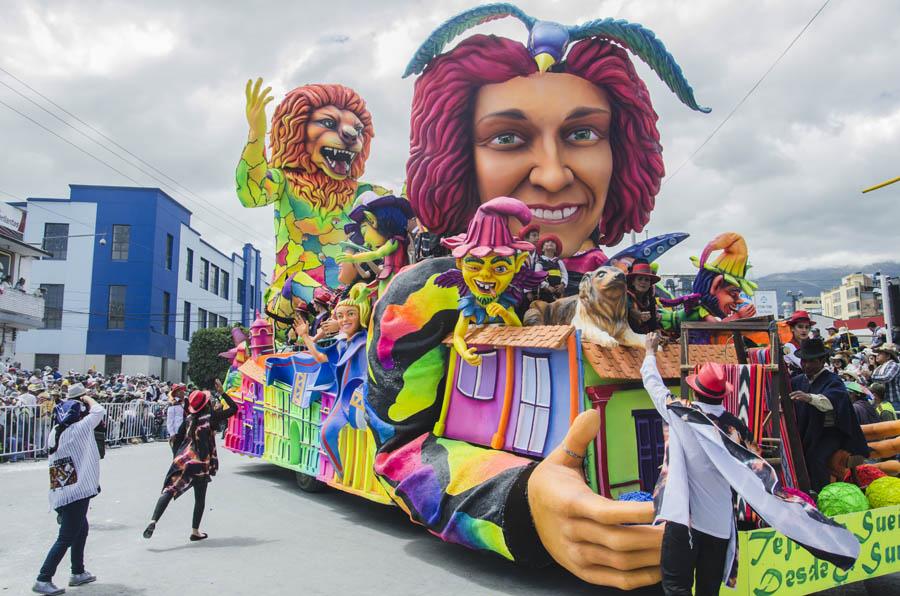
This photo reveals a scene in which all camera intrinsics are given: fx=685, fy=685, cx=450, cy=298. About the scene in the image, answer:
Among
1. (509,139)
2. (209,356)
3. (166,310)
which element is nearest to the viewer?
(509,139)

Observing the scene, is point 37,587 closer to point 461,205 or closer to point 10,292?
point 461,205

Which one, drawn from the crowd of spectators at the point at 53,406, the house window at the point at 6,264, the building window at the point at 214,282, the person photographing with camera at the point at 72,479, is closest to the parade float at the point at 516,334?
the person photographing with camera at the point at 72,479

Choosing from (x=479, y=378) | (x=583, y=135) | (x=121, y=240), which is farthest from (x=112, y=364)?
(x=479, y=378)

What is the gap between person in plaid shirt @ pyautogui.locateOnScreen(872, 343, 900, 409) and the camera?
349 inches

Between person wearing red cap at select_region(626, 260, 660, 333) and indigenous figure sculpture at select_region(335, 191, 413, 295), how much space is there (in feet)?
10.2

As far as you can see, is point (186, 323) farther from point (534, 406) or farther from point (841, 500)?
point (841, 500)

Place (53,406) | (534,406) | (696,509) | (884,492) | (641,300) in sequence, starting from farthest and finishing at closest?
(53,406) < (641,300) < (534,406) < (884,492) < (696,509)

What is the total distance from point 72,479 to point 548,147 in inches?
221

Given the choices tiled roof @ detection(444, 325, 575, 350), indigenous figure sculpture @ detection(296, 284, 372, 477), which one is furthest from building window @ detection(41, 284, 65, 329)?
tiled roof @ detection(444, 325, 575, 350)

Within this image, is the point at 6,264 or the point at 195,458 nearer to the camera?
the point at 195,458

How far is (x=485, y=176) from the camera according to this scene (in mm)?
7848

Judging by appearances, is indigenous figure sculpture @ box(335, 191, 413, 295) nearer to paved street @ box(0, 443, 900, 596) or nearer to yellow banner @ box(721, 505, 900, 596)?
paved street @ box(0, 443, 900, 596)

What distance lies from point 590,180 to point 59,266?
31.1 m

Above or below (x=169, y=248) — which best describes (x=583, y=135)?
below
